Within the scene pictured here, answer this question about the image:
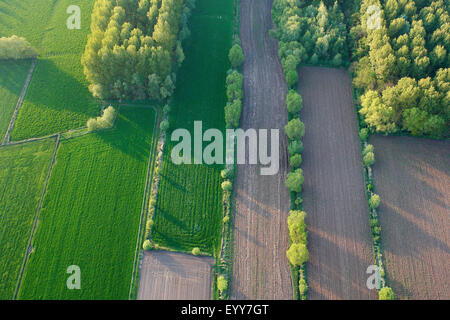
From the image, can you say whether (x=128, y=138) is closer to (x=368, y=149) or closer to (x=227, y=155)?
(x=227, y=155)

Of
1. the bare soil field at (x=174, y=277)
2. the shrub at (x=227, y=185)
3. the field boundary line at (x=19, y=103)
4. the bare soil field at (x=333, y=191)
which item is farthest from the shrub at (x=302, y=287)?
the field boundary line at (x=19, y=103)

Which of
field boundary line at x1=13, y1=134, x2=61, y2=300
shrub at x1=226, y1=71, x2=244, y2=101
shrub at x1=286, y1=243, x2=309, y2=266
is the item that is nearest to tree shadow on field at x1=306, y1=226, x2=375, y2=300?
shrub at x1=286, y1=243, x2=309, y2=266

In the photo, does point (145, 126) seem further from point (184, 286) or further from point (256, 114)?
point (184, 286)

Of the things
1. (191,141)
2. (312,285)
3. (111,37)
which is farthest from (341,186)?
(111,37)

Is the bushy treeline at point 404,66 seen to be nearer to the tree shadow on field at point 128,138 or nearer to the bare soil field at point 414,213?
the bare soil field at point 414,213

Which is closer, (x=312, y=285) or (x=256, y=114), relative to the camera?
(x=312, y=285)
